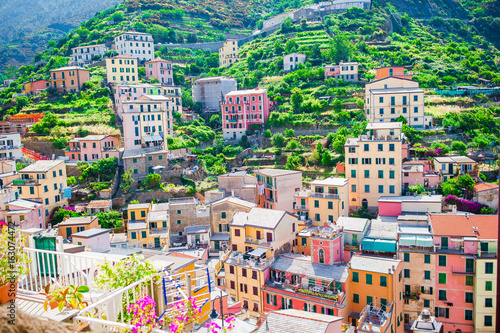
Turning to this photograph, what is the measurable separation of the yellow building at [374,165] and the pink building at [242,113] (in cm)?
2069

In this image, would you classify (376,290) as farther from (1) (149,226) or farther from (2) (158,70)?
(2) (158,70)

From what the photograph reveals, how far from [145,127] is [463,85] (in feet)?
142

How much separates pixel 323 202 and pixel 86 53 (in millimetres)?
59192

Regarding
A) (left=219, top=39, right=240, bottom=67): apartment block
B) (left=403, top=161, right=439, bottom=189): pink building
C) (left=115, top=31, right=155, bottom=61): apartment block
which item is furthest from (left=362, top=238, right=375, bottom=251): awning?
(left=219, top=39, right=240, bottom=67): apartment block

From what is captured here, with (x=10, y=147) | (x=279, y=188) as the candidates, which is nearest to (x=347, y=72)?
(x=279, y=188)

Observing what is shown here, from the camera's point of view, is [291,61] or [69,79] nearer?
[69,79]

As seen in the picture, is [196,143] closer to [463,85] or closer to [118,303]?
[463,85]

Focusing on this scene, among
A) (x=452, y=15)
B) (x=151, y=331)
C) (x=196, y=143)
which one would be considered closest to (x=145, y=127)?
(x=196, y=143)

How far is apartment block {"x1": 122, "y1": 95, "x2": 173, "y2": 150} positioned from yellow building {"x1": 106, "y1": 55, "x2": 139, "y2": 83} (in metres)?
17.0

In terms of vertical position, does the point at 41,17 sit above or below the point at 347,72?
above

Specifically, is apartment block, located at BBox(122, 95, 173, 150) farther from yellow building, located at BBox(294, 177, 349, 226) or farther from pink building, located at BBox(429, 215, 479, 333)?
pink building, located at BBox(429, 215, 479, 333)

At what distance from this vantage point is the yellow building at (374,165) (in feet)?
122

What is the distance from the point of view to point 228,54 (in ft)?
276

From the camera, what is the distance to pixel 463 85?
2330 inches
